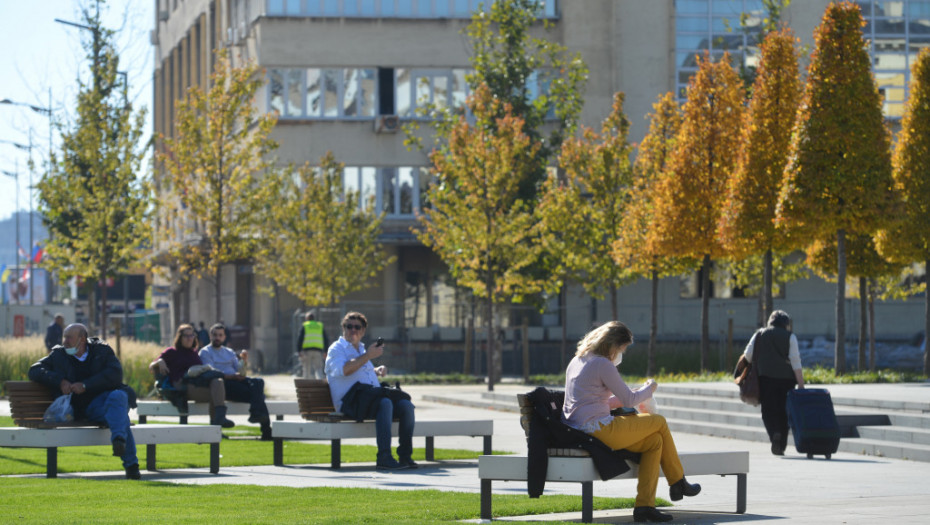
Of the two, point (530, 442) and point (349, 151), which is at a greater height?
point (349, 151)

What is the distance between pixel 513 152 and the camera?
3300 centimetres

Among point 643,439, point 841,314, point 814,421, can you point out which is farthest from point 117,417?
point 841,314

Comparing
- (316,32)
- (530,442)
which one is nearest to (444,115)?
(316,32)

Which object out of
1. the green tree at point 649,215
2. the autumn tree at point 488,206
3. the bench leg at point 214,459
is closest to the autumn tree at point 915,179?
the green tree at point 649,215

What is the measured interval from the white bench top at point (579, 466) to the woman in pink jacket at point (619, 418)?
187mm

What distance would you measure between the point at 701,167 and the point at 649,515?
70.5 feet

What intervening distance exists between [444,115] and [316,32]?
423 inches

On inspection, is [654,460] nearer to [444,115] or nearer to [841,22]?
[841,22]

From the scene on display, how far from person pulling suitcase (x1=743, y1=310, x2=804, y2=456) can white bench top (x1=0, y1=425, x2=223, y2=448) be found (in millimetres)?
6984

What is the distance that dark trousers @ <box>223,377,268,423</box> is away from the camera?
18203 mm

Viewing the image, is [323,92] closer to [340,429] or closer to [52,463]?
[340,429]

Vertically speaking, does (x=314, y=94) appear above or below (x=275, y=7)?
below

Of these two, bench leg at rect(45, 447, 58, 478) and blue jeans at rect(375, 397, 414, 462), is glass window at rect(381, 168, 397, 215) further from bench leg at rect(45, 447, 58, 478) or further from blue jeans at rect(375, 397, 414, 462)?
bench leg at rect(45, 447, 58, 478)

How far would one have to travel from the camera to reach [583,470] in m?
10.1
